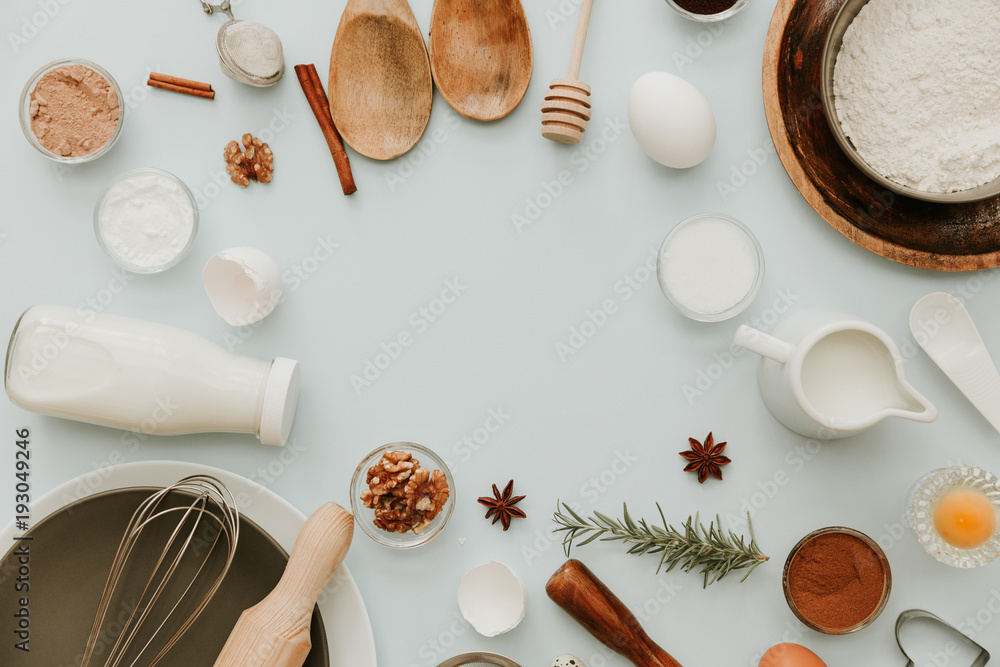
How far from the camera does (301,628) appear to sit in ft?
2.61

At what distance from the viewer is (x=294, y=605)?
0.80 meters

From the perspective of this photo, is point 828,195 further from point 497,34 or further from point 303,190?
point 303,190

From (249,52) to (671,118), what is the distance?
1.96 ft

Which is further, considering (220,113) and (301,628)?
(220,113)

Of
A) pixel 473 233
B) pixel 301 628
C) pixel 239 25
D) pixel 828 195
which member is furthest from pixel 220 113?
pixel 828 195

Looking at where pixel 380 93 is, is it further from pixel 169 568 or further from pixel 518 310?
pixel 169 568

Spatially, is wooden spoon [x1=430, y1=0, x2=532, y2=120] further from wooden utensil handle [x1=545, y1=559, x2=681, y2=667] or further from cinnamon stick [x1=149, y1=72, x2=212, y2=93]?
wooden utensil handle [x1=545, y1=559, x2=681, y2=667]

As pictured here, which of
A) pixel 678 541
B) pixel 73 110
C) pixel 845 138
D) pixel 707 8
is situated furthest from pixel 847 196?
pixel 73 110

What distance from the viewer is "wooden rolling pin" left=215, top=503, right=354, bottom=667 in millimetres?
779

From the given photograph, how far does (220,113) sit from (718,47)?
0.74 meters

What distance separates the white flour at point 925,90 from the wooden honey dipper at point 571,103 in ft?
1.12

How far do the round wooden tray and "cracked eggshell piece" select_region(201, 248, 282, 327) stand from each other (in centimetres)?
74

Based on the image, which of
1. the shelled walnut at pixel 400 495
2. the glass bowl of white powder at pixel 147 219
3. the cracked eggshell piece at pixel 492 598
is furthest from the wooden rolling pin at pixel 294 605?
the glass bowl of white powder at pixel 147 219

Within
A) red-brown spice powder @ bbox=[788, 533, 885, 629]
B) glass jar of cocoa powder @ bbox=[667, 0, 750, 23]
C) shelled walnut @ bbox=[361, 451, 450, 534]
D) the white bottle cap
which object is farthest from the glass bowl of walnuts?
glass jar of cocoa powder @ bbox=[667, 0, 750, 23]
